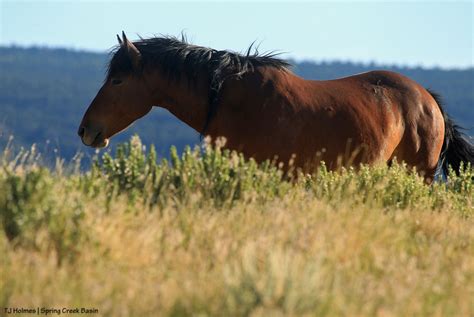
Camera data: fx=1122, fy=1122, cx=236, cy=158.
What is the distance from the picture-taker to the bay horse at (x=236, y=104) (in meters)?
10.2

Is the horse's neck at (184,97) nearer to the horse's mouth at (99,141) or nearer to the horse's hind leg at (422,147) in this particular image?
the horse's mouth at (99,141)

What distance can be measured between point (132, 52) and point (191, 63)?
552 millimetres

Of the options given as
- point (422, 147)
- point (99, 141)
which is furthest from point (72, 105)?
point (99, 141)

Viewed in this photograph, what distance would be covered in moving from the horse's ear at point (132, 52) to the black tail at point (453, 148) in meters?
3.74

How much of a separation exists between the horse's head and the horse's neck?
0.12 m

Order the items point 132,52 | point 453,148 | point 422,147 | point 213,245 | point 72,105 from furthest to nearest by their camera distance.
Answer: point 72,105
point 453,148
point 422,147
point 132,52
point 213,245

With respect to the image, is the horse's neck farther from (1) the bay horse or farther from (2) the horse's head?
(2) the horse's head

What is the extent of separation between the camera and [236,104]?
10188mm

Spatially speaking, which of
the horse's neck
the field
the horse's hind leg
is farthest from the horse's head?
the horse's hind leg

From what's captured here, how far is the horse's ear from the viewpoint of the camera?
1031 cm

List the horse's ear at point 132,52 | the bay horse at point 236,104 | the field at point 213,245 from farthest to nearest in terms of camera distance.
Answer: the horse's ear at point 132,52 < the bay horse at point 236,104 < the field at point 213,245

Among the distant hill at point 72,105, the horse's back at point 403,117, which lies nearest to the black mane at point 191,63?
the horse's back at point 403,117

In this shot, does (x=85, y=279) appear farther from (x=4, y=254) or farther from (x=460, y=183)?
(x=460, y=183)

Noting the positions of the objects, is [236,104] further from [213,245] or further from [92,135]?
[213,245]
